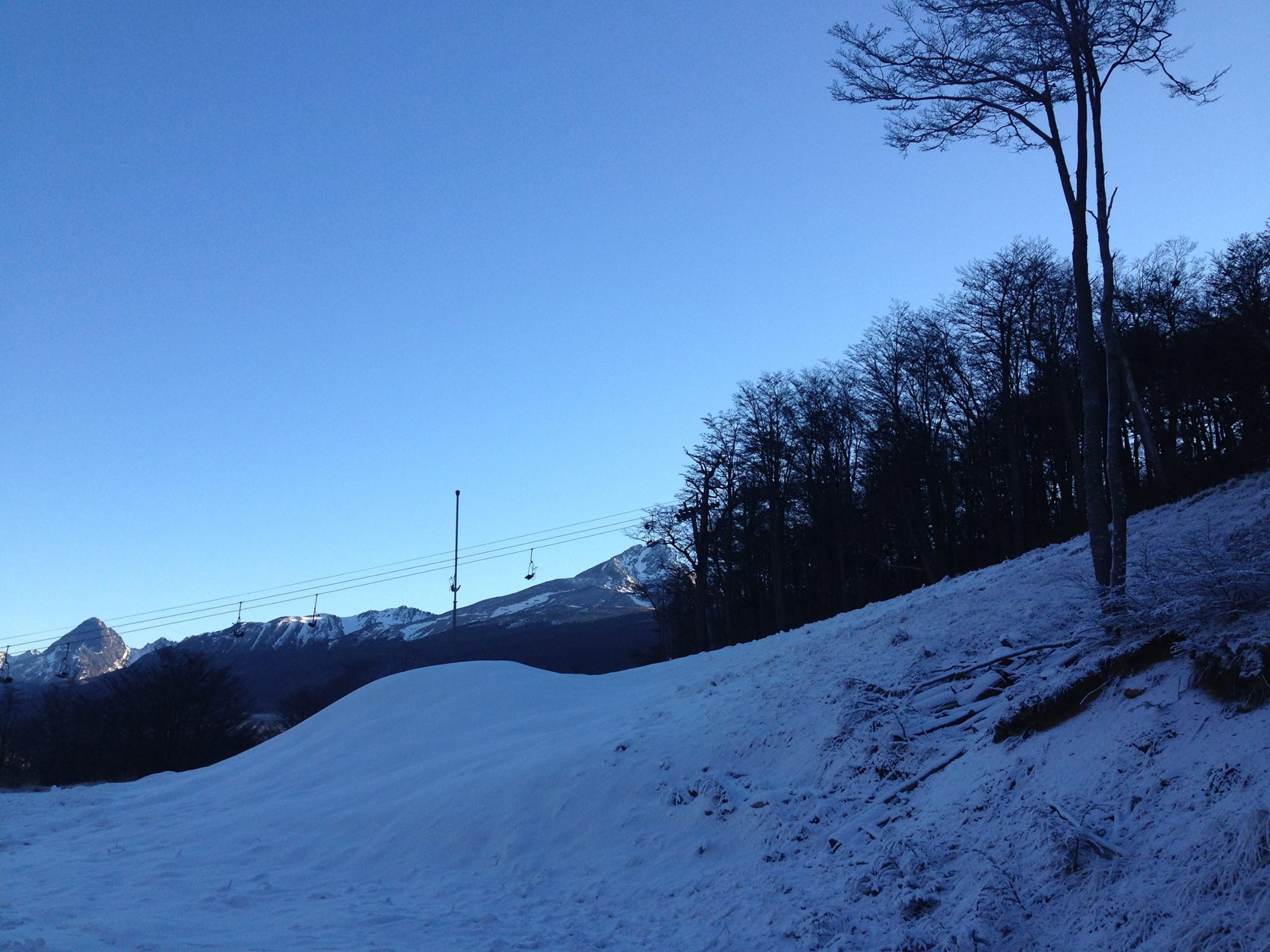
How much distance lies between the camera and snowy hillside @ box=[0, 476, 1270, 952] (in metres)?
5.15

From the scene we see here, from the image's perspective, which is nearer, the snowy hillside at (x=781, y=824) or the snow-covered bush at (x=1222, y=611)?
the snowy hillside at (x=781, y=824)

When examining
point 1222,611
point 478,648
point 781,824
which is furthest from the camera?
point 478,648

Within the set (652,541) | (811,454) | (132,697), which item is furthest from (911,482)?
(132,697)

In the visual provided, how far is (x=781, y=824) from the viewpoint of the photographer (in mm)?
8383

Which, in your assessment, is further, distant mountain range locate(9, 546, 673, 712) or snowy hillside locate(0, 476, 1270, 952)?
distant mountain range locate(9, 546, 673, 712)

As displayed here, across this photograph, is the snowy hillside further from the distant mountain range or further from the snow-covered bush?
the distant mountain range

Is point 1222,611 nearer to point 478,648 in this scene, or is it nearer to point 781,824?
point 781,824

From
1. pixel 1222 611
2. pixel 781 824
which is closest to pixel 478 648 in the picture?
pixel 781 824

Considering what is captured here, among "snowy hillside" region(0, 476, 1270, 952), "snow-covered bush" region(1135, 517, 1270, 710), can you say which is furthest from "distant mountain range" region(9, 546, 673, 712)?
"snow-covered bush" region(1135, 517, 1270, 710)

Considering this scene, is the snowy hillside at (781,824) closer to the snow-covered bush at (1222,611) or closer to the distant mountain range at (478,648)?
the snow-covered bush at (1222,611)

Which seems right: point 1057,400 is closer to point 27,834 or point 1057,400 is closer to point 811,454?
point 811,454

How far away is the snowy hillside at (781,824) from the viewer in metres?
5.15

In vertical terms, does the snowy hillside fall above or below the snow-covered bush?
below

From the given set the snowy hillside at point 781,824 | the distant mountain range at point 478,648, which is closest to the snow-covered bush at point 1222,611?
the snowy hillside at point 781,824
